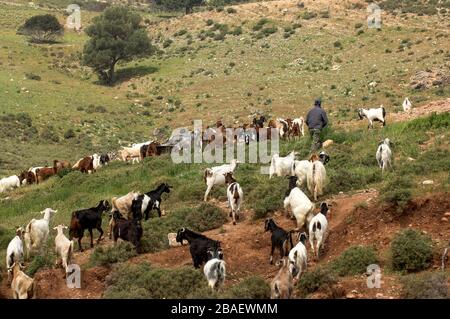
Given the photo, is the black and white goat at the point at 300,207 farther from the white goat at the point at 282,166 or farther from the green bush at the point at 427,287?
the white goat at the point at 282,166

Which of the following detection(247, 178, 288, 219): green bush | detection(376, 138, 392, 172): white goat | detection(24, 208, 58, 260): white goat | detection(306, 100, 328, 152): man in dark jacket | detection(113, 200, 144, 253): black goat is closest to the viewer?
detection(113, 200, 144, 253): black goat

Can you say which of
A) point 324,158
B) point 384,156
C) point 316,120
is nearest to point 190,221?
point 324,158

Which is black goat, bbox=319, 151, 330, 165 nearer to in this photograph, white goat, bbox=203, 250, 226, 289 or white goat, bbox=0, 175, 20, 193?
white goat, bbox=203, 250, 226, 289

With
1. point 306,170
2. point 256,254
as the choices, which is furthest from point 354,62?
point 256,254

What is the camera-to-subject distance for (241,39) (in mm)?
65188

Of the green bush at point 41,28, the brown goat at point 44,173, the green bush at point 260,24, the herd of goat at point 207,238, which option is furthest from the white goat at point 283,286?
the green bush at point 41,28

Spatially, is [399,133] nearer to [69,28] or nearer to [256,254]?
[256,254]

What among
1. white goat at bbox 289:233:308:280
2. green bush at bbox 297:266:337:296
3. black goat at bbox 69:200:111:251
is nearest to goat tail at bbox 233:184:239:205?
black goat at bbox 69:200:111:251

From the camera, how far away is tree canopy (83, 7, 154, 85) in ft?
199

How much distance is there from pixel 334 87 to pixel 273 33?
16382 millimetres

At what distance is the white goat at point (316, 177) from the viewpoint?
16.9 m

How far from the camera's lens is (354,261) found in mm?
12656

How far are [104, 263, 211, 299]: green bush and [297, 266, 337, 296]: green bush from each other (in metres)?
1.53
